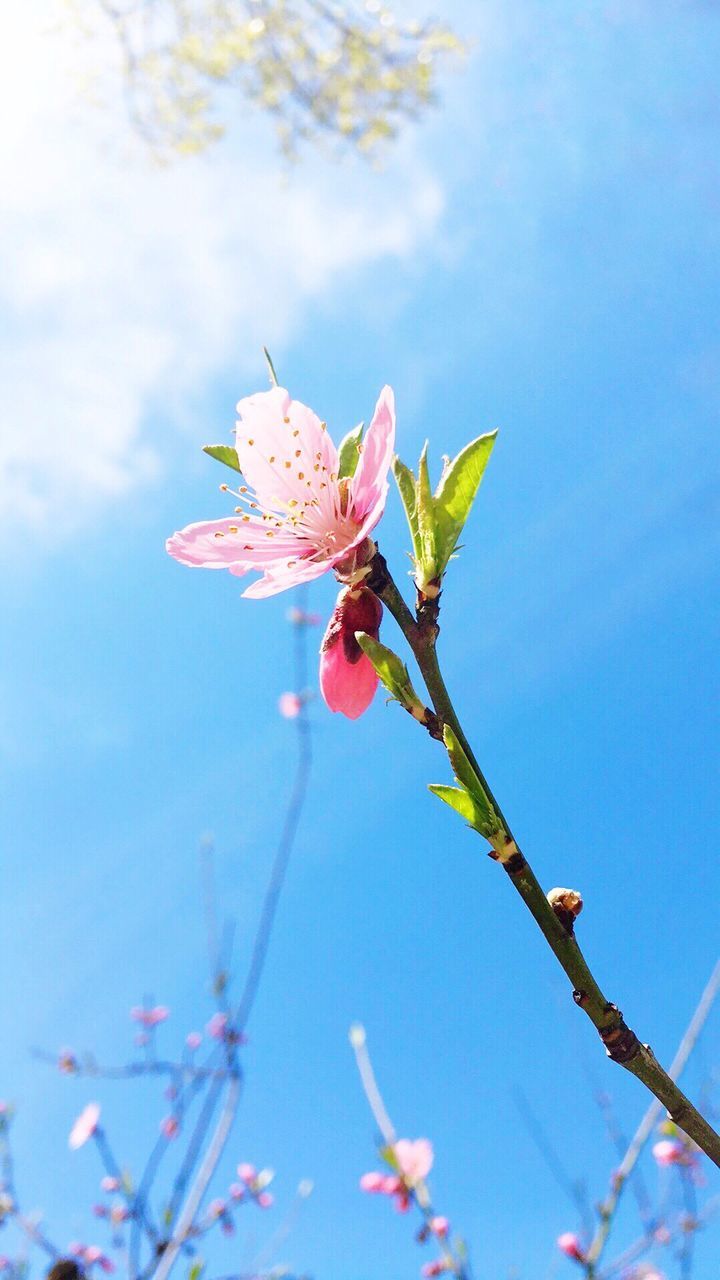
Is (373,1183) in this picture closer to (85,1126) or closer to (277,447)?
(85,1126)

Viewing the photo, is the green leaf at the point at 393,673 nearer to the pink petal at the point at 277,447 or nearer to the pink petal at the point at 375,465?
the pink petal at the point at 375,465

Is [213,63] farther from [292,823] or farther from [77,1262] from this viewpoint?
[77,1262]

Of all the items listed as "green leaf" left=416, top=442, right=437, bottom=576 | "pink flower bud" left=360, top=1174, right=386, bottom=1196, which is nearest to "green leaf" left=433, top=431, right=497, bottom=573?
"green leaf" left=416, top=442, right=437, bottom=576

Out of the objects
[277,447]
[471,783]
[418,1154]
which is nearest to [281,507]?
[277,447]

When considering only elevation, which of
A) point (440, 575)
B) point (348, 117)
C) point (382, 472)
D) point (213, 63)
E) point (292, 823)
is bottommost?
point (440, 575)

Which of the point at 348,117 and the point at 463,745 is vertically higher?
the point at 348,117

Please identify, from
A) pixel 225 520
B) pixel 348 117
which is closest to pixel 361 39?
pixel 348 117
